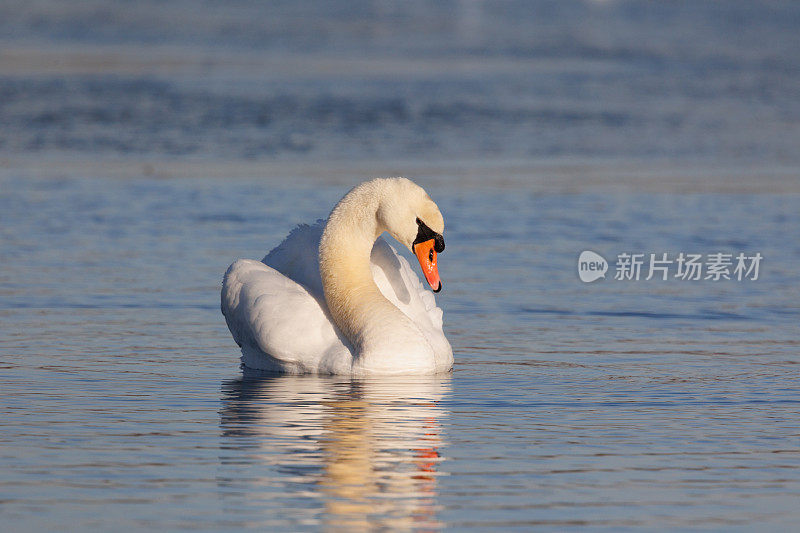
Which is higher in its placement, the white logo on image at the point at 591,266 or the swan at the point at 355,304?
the white logo on image at the point at 591,266

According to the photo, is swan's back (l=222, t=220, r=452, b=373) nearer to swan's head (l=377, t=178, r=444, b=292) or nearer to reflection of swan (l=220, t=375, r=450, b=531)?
reflection of swan (l=220, t=375, r=450, b=531)

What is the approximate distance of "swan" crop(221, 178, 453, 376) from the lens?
10000 mm

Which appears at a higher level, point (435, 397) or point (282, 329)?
point (282, 329)

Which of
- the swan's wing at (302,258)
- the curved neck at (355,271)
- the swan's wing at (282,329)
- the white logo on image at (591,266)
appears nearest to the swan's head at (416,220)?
the curved neck at (355,271)

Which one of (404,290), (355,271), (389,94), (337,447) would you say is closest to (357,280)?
(355,271)

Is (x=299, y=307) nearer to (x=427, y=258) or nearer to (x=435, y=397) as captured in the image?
(x=427, y=258)

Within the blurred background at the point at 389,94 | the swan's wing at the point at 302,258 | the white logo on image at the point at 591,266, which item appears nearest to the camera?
the swan's wing at the point at 302,258

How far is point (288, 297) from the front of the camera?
1034 cm

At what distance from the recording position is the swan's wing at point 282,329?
10.0 meters

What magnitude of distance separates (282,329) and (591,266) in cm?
450

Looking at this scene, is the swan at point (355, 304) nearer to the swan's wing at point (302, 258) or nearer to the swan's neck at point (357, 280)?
the swan's neck at point (357, 280)

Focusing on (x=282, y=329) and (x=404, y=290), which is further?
(x=404, y=290)

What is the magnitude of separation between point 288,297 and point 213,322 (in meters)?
1.57

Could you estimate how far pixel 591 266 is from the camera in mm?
13859
